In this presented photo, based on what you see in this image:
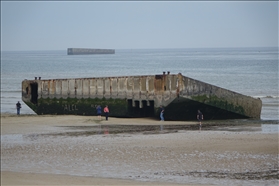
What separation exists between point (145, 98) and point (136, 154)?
998 centimetres

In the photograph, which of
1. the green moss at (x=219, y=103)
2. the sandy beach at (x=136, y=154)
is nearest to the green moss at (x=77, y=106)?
the sandy beach at (x=136, y=154)

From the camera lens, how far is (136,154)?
19.4 meters

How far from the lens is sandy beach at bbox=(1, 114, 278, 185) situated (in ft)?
52.2

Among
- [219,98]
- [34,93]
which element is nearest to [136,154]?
[219,98]

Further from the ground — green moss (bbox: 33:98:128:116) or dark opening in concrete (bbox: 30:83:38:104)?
dark opening in concrete (bbox: 30:83:38:104)

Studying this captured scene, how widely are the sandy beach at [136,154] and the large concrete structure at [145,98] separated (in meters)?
1.57

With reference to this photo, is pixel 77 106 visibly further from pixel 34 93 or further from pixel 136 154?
pixel 136 154

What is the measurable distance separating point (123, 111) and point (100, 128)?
3.96 meters

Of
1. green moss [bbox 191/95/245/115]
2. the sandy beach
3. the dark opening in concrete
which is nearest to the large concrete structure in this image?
green moss [bbox 191/95/245/115]

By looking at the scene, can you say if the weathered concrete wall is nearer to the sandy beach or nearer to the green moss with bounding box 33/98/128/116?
the sandy beach

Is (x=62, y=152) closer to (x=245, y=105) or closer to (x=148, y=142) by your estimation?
(x=148, y=142)

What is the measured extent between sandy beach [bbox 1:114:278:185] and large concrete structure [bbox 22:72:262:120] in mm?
1566

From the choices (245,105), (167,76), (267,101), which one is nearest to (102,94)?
(167,76)

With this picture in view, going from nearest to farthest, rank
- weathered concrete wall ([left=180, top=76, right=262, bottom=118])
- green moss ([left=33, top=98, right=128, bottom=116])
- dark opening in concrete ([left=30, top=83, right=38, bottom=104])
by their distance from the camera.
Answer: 1. weathered concrete wall ([left=180, top=76, right=262, bottom=118])
2. green moss ([left=33, top=98, right=128, bottom=116])
3. dark opening in concrete ([left=30, top=83, right=38, bottom=104])
